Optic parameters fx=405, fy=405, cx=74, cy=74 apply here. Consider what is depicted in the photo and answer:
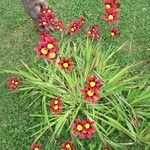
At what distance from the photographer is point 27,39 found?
18.4 ft

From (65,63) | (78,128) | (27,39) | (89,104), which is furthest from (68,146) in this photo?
(27,39)

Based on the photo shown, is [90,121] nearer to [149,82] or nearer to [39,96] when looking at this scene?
[39,96]

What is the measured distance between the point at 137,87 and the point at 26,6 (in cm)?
185

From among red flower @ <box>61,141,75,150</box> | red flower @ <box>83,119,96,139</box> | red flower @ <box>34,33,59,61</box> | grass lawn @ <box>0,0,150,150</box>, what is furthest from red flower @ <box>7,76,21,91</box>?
red flower @ <box>83,119,96,139</box>

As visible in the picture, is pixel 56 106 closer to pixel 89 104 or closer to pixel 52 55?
pixel 89 104

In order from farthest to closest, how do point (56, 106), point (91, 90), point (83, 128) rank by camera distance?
point (56, 106) < point (83, 128) < point (91, 90)

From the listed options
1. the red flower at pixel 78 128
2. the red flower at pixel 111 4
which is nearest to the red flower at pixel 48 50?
the red flower at pixel 78 128

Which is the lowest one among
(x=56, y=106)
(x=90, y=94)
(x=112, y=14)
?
(x=56, y=106)

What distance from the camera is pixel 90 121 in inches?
153

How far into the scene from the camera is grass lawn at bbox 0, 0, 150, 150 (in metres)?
4.52

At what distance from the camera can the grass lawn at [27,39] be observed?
178 inches

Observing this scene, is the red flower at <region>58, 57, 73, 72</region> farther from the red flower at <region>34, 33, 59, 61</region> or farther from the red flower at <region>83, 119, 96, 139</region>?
the red flower at <region>83, 119, 96, 139</region>

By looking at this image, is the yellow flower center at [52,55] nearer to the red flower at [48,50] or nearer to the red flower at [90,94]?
the red flower at [48,50]

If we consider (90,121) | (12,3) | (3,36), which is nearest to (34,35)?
(3,36)
